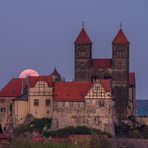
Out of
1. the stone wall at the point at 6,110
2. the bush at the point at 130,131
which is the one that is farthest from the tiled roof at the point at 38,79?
the bush at the point at 130,131

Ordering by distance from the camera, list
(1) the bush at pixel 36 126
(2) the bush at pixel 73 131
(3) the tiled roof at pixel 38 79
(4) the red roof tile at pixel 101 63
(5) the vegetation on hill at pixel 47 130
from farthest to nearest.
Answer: (4) the red roof tile at pixel 101 63 → (3) the tiled roof at pixel 38 79 → (1) the bush at pixel 36 126 → (5) the vegetation on hill at pixel 47 130 → (2) the bush at pixel 73 131

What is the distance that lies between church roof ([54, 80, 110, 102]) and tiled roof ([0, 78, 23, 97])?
6693 millimetres

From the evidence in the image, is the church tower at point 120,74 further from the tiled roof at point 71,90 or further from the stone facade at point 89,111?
the stone facade at point 89,111

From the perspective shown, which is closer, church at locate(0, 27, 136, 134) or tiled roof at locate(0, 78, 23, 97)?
church at locate(0, 27, 136, 134)

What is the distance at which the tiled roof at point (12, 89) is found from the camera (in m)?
159

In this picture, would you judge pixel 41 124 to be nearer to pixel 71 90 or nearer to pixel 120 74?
pixel 71 90

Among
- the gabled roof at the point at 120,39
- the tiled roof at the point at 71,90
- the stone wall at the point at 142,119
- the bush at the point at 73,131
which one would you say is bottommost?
the bush at the point at 73,131

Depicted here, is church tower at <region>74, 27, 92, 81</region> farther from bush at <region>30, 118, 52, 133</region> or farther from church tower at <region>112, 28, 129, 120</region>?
bush at <region>30, 118, 52, 133</region>

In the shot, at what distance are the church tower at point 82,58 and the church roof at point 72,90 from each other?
4.81 meters

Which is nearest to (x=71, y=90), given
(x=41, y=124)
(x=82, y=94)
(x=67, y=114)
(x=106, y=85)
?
(x=82, y=94)

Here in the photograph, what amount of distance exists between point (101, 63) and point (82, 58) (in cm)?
225

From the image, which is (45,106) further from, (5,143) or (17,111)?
(5,143)

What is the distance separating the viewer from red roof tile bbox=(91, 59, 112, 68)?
6230 inches

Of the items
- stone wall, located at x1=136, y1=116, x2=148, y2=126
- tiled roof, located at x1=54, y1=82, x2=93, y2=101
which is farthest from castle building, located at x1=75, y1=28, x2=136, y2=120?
tiled roof, located at x1=54, y1=82, x2=93, y2=101
